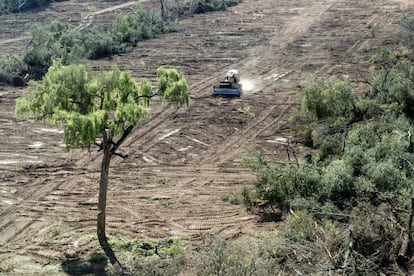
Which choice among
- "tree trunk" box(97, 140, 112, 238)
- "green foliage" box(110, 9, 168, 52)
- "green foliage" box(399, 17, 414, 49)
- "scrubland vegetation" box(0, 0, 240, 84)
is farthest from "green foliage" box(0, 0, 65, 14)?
"tree trunk" box(97, 140, 112, 238)

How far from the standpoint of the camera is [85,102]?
1466 cm

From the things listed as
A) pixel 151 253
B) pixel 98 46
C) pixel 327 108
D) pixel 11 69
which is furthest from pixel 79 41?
pixel 151 253

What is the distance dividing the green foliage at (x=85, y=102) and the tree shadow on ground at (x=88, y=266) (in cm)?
282

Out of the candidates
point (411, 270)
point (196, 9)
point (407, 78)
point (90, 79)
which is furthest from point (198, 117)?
point (196, 9)

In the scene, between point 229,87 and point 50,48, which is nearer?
point 229,87

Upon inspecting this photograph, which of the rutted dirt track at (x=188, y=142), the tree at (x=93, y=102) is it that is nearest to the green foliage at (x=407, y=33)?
the rutted dirt track at (x=188, y=142)

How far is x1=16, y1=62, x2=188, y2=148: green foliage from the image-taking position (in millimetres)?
13867

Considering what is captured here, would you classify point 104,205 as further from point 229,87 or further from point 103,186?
point 229,87

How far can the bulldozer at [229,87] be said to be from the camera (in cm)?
2741

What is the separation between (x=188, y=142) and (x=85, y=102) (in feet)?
27.7

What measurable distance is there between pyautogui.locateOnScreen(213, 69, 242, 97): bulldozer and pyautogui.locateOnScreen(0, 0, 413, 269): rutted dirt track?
506 millimetres

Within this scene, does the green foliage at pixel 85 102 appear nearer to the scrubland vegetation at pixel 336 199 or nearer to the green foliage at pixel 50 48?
the scrubland vegetation at pixel 336 199

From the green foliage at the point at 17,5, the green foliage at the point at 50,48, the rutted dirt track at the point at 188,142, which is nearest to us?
the rutted dirt track at the point at 188,142

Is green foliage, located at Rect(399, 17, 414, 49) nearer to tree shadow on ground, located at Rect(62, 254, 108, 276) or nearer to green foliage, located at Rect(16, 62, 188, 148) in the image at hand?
green foliage, located at Rect(16, 62, 188, 148)
